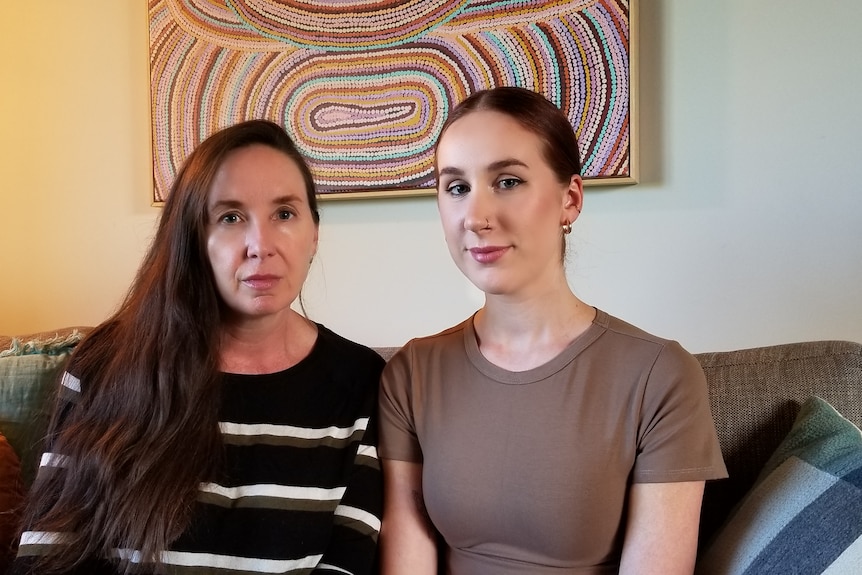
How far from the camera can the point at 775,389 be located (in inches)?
47.5

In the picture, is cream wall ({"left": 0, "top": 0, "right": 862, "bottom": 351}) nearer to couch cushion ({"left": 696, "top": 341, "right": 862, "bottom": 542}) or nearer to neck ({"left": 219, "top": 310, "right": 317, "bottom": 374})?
couch cushion ({"left": 696, "top": 341, "right": 862, "bottom": 542})

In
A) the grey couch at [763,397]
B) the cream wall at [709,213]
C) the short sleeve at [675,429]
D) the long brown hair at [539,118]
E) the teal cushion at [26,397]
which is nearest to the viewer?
the short sleeve at [675,429]

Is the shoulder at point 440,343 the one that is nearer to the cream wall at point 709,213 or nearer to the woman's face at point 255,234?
the woman's face at point 255,234

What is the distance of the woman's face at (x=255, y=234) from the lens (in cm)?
113

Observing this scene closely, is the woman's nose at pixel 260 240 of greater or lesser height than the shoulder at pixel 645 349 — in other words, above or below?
above

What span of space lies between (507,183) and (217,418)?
1.99 ft

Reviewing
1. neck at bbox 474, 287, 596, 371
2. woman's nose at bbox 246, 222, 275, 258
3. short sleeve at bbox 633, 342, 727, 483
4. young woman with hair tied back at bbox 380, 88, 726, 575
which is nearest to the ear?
young woman with hair tied back at bbox 380, 88, 726, 575

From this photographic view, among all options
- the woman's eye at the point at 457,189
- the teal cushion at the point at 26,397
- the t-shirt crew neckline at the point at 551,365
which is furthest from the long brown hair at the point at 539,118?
the teal cushion at the point at 26,397

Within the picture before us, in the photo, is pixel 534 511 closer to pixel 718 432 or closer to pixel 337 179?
pixel 718 432

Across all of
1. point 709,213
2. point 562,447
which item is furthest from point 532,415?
point 709,213

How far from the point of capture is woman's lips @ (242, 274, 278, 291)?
1.13 meters

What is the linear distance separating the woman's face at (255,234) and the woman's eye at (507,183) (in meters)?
0.36

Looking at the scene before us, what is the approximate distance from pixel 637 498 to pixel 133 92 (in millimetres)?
1709

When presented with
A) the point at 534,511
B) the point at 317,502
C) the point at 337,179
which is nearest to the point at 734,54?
the point at 337,179
